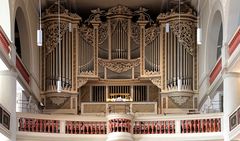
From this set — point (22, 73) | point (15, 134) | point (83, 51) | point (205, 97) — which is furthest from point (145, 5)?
point (15, 134)

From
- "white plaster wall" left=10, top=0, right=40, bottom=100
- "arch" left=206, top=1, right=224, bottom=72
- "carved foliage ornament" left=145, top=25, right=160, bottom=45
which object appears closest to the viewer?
"white plaster wall" left=10, top=0, right=40, bottom=100

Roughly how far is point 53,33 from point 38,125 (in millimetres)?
5801

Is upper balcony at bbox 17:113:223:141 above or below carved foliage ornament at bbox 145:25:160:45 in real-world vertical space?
below

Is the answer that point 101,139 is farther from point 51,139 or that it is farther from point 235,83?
Result: point 235,83

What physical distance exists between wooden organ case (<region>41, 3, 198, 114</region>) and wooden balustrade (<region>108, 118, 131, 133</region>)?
3.72 m

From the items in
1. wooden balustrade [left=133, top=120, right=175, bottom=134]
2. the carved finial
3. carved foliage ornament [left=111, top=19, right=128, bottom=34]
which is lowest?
wooden balustrade [left=133, top=120, right=175, bottom=134]

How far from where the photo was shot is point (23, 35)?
2675 centimetres

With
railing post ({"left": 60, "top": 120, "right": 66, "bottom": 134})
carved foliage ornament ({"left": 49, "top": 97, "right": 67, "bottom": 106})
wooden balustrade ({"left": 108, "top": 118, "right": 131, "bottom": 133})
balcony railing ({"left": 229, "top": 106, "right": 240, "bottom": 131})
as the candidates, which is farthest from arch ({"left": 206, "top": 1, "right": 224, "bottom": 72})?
railing post ({"left": 60, "top": 120, "right": 66, "bottom": 134})

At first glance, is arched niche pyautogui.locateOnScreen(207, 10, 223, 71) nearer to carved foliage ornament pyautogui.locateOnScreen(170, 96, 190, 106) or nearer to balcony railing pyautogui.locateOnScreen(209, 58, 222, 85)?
balcony railing pyautogui.locateOnScreen(209, 58, 222, 85)

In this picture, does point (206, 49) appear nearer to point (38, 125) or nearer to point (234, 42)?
point (234, 42)

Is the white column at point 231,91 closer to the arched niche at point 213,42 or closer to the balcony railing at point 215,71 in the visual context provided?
the balcony railing at point 215,71

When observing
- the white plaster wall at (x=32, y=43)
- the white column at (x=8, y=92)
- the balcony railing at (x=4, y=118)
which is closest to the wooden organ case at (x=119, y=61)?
the white plaster wall at (x=32, y=43)

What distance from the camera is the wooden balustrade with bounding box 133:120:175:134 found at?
81.5 feet

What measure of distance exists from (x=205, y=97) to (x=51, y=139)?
592 cm
